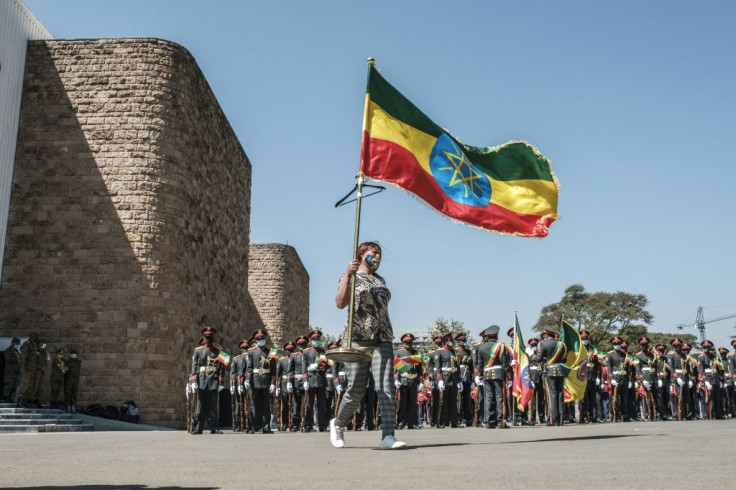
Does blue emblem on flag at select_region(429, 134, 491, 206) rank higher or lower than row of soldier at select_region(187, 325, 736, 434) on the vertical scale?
higher

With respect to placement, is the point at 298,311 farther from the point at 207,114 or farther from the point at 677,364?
the point at 677,364

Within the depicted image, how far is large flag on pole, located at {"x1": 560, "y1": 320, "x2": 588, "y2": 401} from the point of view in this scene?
17.4 meters

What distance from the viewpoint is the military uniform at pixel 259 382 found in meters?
15.5

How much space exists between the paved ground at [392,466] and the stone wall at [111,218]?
10.3 m

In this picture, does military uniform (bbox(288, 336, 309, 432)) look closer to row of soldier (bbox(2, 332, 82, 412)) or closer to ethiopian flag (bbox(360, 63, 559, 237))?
row of soldier (bbox(2, 332, 82, 412))

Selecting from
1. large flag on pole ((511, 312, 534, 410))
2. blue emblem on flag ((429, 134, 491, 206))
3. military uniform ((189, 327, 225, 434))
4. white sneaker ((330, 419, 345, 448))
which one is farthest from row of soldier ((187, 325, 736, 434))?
white sneaker ((330, 419, 345, 448))

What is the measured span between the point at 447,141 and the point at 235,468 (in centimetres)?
542

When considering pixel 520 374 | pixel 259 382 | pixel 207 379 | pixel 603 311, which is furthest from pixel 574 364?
pixel 603 311

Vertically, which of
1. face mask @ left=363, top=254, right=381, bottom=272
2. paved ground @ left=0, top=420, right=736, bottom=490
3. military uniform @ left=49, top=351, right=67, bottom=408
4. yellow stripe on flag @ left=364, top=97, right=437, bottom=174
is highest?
yellow stripe on flag @ left=364, top=97, right=437, bottom=174

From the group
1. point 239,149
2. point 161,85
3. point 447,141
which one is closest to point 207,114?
point 161,85

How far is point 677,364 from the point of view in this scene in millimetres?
19594

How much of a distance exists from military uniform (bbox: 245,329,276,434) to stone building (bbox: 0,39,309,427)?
3.88 metres

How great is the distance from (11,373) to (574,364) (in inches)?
502

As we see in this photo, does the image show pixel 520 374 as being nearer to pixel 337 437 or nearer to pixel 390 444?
pixel 337 437
